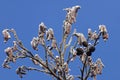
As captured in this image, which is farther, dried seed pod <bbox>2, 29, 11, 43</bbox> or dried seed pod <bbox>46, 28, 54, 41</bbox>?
dried seed pod <bbox>2, 29, 11, 43</bbox>

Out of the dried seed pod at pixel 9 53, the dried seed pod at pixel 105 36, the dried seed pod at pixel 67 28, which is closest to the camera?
the dried seed pod at pixel 105 36

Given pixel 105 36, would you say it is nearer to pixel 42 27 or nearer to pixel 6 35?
pixel 42 27

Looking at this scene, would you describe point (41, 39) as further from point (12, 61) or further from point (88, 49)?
point (88, 49)

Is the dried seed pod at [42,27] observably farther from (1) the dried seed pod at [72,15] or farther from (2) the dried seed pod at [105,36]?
(2) the dried seed pod at [105,36]

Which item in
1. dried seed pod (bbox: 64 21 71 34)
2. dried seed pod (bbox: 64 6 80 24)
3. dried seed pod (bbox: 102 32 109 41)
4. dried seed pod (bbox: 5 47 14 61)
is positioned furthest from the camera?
dried seed pod (bbox: 64 6 80 24)

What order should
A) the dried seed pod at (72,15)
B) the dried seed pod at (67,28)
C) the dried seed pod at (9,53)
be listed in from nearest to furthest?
the dried seed pod at (9,53), the dried seed pod at (67,28), the dried seed pod at (72,15)

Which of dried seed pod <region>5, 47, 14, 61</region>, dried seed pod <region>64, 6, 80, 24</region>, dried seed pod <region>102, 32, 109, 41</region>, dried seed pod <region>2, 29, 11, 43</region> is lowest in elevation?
dried seed pod <region>102, 32, 109, 41</region>

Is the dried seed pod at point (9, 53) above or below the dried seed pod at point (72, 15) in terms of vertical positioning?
below

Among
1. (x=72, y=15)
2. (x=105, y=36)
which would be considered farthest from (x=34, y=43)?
(x=105, y=36)

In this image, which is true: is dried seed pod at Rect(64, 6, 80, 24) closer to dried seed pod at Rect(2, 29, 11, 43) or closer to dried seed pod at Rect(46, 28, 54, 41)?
dried seed pod at Rect(46, 28, 54, 41)

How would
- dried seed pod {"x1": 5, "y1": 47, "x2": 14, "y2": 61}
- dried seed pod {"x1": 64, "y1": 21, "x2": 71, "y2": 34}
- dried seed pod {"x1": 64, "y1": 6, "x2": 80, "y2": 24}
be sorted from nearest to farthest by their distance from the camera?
dried seed pod {"x1": 5, "y1": 47, "x2": 14, "y2": 61}
dried seed pod {"x1": 64, "y1": 21, "x2": 71, "y2": 34}
dried seed pod {"x1": 64, "y1": 6, "x2": 80, "y2": 24}

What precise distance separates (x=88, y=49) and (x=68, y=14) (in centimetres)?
137

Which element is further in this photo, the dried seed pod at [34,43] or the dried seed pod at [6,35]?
the dried seed pod at [6,35]

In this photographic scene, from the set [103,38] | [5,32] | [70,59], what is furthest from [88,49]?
[5,32]
